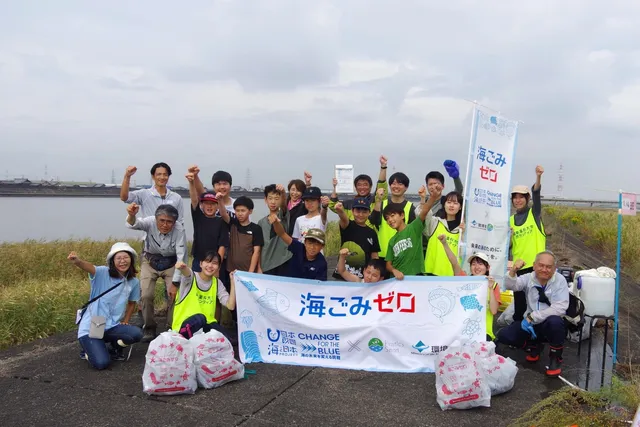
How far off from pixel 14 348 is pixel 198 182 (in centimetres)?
301

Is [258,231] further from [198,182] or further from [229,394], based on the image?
[229,394]

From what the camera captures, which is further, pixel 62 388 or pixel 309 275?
pixel 309 275

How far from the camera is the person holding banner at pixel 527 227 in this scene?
621 centimetres

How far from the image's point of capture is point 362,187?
262 inches

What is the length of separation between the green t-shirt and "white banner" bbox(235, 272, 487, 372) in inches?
12.3

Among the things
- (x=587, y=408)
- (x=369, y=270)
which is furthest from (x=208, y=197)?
(x=587, y=408)

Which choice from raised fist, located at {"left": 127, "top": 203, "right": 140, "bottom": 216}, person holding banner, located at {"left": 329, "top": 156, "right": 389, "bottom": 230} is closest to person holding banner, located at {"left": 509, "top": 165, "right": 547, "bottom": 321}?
person holding banner, located at {"left": 329, "top": 156, "right": 389, "bottom": 230}

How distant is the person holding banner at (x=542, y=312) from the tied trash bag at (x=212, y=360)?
3.10 meters

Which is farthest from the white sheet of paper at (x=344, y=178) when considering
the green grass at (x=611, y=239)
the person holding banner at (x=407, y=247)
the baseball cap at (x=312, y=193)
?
the green grass at (x=611, y=239)

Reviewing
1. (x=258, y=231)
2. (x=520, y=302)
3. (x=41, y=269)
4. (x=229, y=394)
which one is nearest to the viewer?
(x=229, y=394)

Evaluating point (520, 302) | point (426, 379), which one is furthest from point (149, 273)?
point (520, 302)

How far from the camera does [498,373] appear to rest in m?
4.41

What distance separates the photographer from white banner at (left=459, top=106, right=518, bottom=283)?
5883mm

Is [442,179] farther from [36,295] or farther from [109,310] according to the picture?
[36,295]
